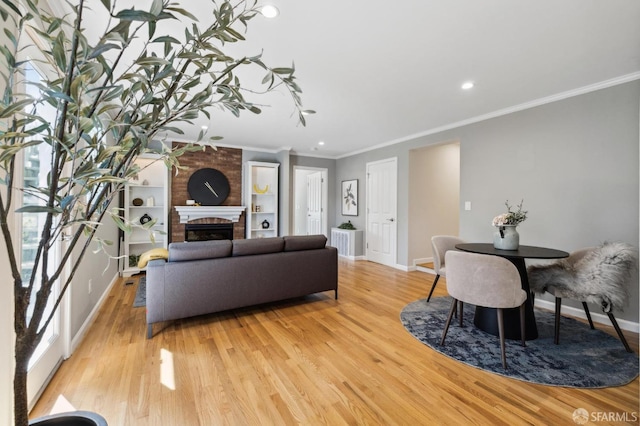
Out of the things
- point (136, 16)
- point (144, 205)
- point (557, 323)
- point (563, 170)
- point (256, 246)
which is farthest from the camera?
point (144, 205)

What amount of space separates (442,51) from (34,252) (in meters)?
3.19

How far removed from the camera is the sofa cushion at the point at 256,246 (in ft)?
9.51

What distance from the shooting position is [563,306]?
10.5 feet

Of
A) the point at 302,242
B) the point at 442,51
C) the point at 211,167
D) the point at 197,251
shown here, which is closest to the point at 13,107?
the point at 197,251

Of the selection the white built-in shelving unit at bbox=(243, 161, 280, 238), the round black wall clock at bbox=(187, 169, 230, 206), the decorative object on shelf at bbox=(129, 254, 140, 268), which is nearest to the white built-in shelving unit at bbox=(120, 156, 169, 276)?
the decorative object on shelf at bbox=(129, 254, 140, 268)

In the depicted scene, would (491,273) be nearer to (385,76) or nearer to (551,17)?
(551,17)

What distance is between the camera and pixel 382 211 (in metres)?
5.74

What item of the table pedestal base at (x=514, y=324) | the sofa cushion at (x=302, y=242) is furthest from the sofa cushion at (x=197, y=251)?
the table pedestal base at (x=514, y=324)

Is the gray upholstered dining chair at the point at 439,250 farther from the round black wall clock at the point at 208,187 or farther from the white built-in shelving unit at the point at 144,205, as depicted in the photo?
the white built-in shelving unit at the point at 144,205

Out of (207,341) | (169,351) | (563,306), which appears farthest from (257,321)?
(563,306)

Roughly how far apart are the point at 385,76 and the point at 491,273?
198cm

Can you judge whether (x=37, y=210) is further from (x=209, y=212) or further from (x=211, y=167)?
(x=211, y=167)

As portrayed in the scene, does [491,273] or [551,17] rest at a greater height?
[551,17]

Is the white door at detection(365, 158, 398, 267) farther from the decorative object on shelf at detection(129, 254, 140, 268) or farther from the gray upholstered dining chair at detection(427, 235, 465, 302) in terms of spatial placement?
the decorative object on shelf at detection(129, 254, 140, 268)
